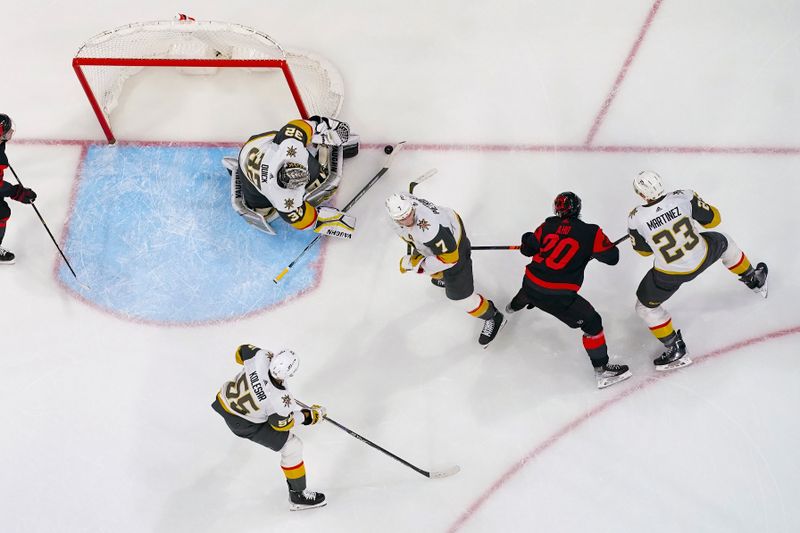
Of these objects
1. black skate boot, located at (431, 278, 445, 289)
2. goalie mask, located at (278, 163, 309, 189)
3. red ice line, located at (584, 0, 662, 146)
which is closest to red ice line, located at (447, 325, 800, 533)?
black skate boot, located at (431, 278, 445, 289)

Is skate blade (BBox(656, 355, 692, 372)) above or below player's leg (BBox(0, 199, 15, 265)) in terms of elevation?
above

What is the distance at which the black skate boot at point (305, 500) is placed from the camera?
4422mm

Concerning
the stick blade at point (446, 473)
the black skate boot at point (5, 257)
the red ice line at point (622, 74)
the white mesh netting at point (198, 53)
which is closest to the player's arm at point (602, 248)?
the red ice line at point (622, 74)

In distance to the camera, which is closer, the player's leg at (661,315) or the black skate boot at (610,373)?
the player's leg at (661,315)

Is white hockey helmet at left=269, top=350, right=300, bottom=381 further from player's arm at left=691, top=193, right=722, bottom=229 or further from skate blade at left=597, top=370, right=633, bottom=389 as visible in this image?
player's arm at left=691, top=193, right=722, bottom=229

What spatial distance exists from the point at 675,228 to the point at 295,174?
5.98 feet

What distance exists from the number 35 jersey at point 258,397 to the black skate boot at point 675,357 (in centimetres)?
188

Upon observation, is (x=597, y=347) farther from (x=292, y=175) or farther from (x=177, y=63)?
(x=177, y=63)

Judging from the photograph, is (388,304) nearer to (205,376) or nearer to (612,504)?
(205,376)

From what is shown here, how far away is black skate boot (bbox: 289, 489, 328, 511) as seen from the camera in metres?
4.42

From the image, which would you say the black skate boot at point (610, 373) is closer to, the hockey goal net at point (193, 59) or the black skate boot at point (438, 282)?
the black skate boot at point (438, 282)

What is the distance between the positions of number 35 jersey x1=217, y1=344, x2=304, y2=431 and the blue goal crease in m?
0.93

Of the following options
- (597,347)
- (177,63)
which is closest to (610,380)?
(597,347)

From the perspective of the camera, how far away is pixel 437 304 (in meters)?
4.87
